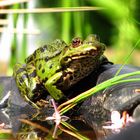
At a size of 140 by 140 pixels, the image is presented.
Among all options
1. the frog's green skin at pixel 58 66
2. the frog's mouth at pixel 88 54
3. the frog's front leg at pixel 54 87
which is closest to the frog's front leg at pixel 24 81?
the frog's green skin at pixel 58 66

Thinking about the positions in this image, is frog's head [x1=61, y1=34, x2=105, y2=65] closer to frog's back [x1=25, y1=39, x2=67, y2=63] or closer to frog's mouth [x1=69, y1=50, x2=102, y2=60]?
frog's mouth [x1=69, y1=50, x2=102, y2=60]

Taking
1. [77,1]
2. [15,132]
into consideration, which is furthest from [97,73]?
[77,1]

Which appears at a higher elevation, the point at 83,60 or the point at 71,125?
the point at 83,60

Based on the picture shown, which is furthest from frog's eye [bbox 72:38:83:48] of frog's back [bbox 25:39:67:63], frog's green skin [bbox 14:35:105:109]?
frog's back [bbox 25:39:67:63]

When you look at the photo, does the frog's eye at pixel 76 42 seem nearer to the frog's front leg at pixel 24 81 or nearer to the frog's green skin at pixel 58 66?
the frog's green skin at pixel 58 66

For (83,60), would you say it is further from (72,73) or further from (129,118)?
(129,118)

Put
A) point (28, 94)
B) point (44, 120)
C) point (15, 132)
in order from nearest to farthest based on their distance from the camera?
point (15, 132) < point (44, 120) < point (28, 94)

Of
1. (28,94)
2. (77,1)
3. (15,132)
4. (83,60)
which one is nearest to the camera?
(15,132)
